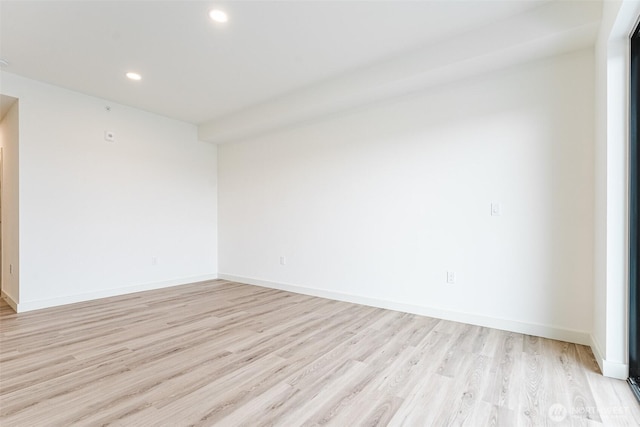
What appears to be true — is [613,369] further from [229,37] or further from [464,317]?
[229,37]

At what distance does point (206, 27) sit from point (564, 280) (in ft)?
12.3

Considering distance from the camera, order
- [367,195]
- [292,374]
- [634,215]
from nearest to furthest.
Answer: [634,215], [292,374], [367,195]

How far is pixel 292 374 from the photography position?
2.11 metres

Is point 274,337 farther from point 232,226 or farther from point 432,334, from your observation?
point 232,226

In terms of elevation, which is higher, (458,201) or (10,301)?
(458,201)

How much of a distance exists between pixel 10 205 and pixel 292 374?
4.23 metres

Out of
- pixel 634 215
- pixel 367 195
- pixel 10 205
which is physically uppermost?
pixel 367 195

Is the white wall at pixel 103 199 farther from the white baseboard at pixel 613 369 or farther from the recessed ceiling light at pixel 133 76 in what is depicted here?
the white baseboard at pixel 613 369

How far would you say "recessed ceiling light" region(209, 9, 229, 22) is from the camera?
8.00 feet

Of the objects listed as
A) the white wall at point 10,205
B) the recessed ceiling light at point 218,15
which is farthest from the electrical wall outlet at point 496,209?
the white wall at point 10,205

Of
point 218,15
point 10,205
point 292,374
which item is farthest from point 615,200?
point 10,205

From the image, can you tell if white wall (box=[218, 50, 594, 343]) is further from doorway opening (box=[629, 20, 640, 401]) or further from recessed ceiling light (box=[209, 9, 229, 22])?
recessed ceiling light (box=[209, 9, 229, 22])

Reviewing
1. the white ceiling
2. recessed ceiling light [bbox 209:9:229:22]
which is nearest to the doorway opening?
the white ceiling

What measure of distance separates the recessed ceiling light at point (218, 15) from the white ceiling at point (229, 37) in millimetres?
49
